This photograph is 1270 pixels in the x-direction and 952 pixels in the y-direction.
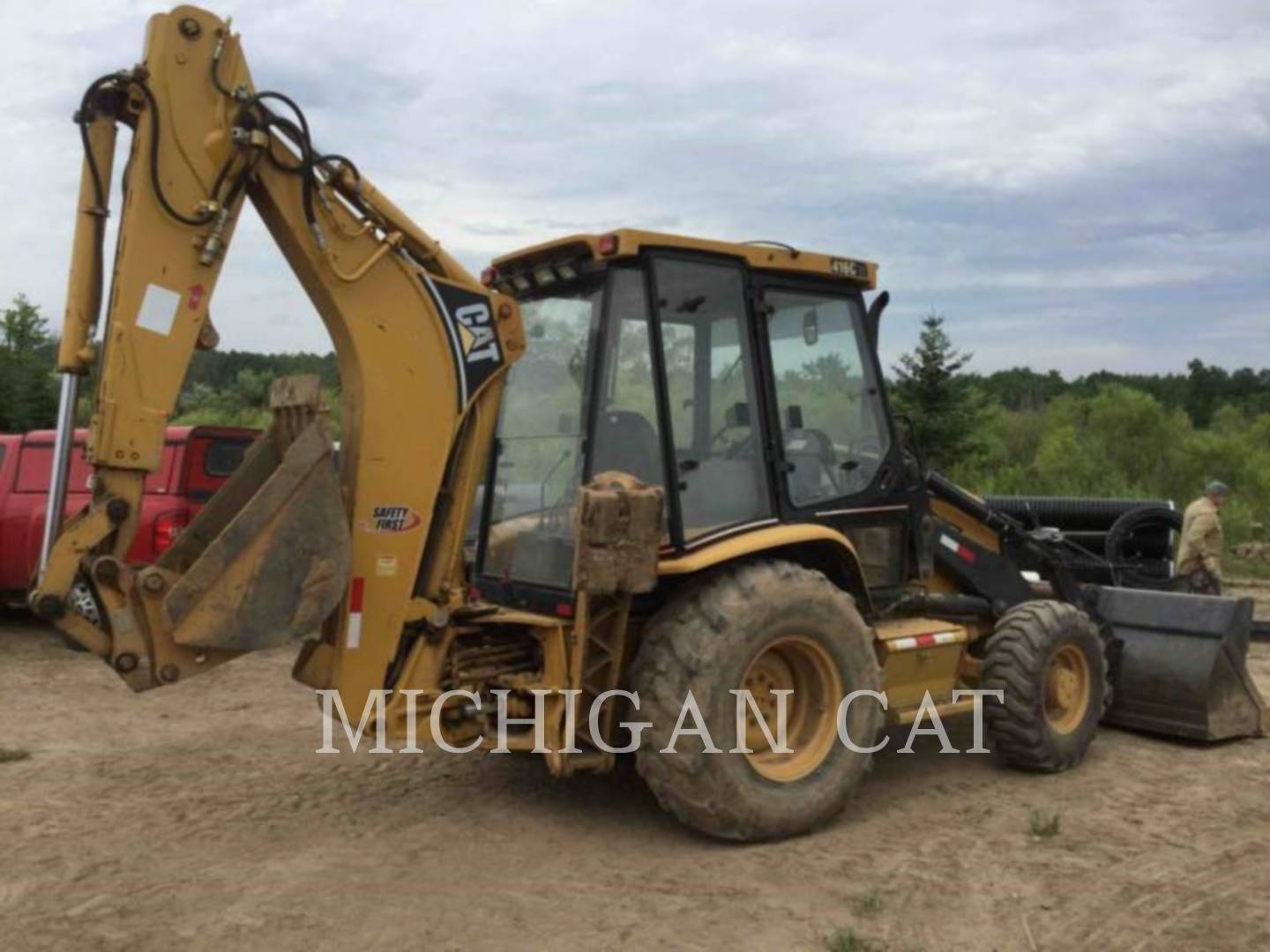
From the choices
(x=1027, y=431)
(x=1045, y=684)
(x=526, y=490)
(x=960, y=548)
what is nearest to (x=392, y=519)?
(x=526, y=490)

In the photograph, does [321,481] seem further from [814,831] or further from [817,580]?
[814,831]

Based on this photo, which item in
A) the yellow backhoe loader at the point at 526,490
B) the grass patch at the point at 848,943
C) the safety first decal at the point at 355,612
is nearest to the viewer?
the grass patch at the point at 848,943

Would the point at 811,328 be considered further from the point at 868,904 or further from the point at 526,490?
the point at 868,904

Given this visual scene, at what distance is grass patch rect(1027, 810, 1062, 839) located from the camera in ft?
17.3

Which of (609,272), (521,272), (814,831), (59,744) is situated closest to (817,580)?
(814,831)

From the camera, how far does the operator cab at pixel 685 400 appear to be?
534 cm

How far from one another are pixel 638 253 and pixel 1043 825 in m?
3.08

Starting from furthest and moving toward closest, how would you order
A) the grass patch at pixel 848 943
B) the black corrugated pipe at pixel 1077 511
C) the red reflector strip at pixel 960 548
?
the black corrugated pipe at pixel 1077 511
the red reflector strip at pixel 960 548
the grass patch at pixel 848 943

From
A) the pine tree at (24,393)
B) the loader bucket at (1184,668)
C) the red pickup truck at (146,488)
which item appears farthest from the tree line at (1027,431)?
the loader bucket at (1184,668)

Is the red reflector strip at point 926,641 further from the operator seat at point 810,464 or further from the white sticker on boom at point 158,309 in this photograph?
the white sticker on boom at point 158,309

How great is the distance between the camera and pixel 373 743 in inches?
260

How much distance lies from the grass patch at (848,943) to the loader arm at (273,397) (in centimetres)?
206

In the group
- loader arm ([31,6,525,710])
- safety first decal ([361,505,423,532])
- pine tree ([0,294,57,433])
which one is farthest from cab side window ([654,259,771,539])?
pine tree ([0,294,57,433])

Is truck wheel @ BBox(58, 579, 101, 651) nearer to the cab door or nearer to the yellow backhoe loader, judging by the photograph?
the yellow backhoe loader
